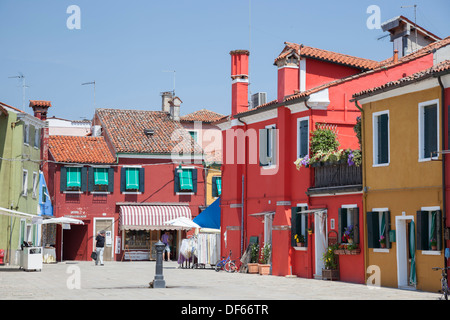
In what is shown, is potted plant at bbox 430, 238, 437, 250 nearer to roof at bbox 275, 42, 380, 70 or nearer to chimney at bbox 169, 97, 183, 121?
roof at bbox 275, 42, 380, 70

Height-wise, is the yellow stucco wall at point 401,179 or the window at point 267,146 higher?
the window at point 267,146

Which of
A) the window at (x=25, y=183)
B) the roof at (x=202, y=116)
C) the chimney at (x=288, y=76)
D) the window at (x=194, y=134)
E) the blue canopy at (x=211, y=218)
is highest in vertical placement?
the roof at (x=202, y=116)

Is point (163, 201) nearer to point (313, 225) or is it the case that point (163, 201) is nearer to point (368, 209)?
Result: point (313, 225)

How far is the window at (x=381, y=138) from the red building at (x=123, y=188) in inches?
959

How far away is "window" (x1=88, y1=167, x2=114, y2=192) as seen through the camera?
4809 centimetres

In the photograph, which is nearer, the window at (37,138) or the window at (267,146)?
the window at (267,146)

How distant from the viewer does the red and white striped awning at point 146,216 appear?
47.7 m

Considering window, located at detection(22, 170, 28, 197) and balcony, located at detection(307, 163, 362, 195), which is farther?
window, located at detection(22, 170, 28, 197)

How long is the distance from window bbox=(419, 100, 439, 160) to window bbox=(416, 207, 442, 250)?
1485 millimetres

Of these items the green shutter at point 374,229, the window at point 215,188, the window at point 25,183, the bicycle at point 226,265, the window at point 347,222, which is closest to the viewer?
the green shutter at point 374,229

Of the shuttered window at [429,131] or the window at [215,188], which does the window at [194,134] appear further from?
the shuttered window at [429,131]

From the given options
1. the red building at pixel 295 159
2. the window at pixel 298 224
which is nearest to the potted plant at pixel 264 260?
the red building at pixel 295 159

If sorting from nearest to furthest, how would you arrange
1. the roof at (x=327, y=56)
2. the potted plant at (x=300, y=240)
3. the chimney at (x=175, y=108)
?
the potted plant at (x=300, y=240), the roof at (x=327, y=56), the chimney at (x=175, y=108)

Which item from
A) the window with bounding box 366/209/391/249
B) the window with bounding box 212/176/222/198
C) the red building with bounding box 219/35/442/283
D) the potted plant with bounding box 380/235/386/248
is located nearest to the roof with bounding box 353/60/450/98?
the red building with bounding box 219/35/442/283
